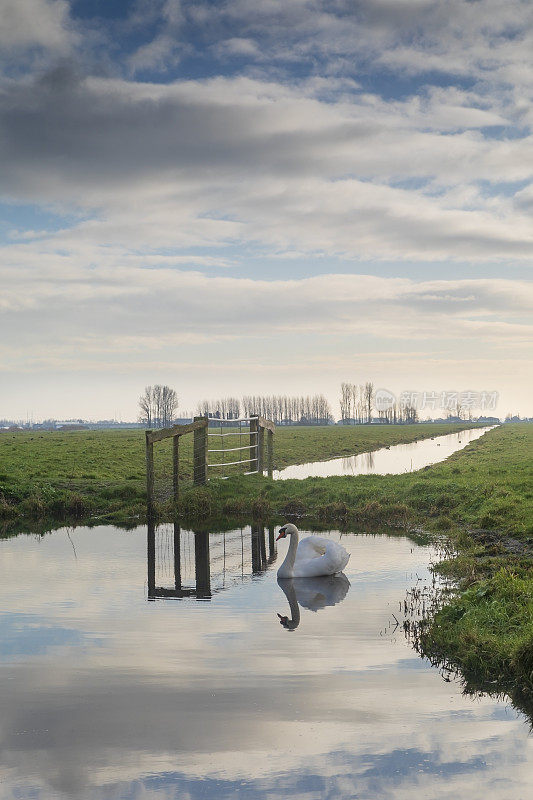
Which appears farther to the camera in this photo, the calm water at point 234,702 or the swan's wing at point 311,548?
the swan's wing at point 311,548

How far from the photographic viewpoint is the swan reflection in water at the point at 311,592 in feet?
37.3

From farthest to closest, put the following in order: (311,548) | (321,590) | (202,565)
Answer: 1. (202,565)
2. (311,548)
3. (321,590)

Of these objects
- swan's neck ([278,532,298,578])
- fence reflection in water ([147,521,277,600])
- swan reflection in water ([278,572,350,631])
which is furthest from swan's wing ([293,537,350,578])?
fence reflection in water ([147,521,277,600])

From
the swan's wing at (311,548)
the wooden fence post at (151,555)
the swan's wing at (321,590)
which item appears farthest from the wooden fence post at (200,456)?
the swan's wing at (321,590)

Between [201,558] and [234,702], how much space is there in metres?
8.38

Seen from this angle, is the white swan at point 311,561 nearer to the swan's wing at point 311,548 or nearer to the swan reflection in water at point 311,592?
the swan's wing at point 311,548

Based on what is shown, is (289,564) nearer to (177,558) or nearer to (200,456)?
(177,558)

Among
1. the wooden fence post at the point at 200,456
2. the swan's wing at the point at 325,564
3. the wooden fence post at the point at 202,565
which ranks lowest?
the wooden fence post at the point at 202,565

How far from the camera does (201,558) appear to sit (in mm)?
16047

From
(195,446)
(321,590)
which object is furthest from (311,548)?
(195,446)

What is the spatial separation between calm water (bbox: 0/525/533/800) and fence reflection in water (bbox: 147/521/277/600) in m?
0.18

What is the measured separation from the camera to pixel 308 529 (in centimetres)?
1936

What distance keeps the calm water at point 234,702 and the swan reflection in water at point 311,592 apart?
0.06 metres

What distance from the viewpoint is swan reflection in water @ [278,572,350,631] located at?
11.4 meters
